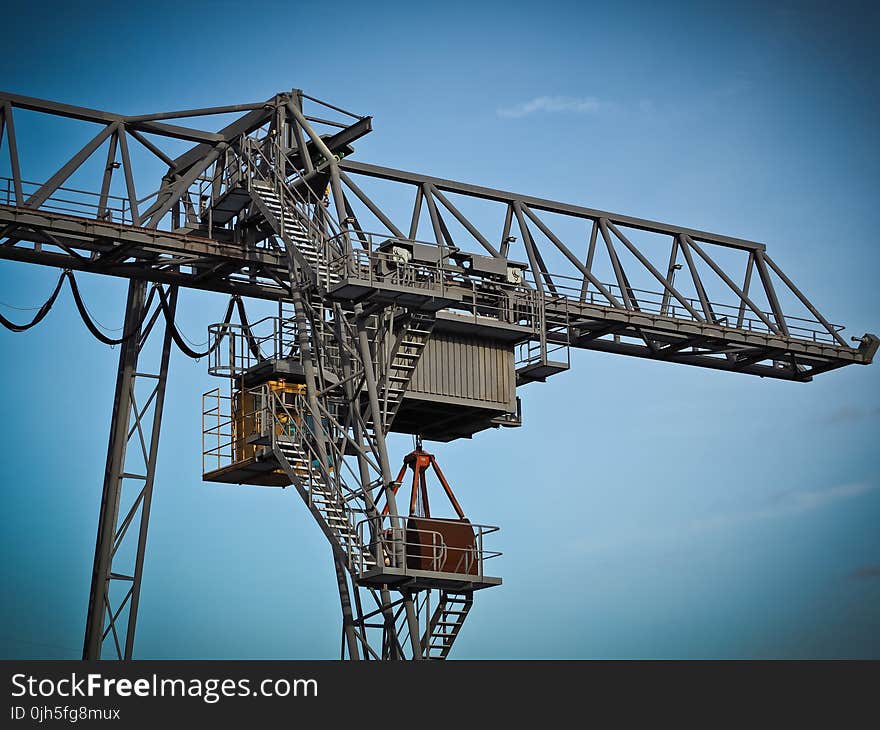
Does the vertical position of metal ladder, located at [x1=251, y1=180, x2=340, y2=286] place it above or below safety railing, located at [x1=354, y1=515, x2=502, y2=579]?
above

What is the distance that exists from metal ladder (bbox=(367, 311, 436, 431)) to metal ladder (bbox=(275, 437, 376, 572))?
287cm

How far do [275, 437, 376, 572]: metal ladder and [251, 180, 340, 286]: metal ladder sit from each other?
4796 mm

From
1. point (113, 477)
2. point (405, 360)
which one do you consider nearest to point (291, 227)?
point (405, 360)

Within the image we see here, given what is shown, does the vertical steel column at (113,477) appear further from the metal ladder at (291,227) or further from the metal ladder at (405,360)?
the metal ladder at (405,360)

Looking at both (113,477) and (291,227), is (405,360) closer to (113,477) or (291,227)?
(291,227)

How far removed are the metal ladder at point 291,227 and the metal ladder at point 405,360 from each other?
305 centimetres

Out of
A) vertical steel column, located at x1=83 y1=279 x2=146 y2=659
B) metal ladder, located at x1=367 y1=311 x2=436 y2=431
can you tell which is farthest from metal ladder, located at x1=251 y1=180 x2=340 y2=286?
vertical steel column, located at x1=83 y1=279 x2=146 y2=659

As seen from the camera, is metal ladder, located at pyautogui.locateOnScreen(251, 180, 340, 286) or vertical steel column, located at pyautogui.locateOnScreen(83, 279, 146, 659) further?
vertical steel column, located at pyautogui.locateOnScreen(83, 279, 146, 659)

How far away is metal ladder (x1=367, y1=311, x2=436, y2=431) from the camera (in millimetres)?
46719

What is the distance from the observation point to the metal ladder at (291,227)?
45188mm

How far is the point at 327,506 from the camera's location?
4434 cm

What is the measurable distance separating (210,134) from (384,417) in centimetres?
1034

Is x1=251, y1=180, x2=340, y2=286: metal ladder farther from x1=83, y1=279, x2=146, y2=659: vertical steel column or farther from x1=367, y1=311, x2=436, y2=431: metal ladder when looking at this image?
x1=83, y1=279, x2=146, y2=659: vertical steel column

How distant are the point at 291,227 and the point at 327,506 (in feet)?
26.1
